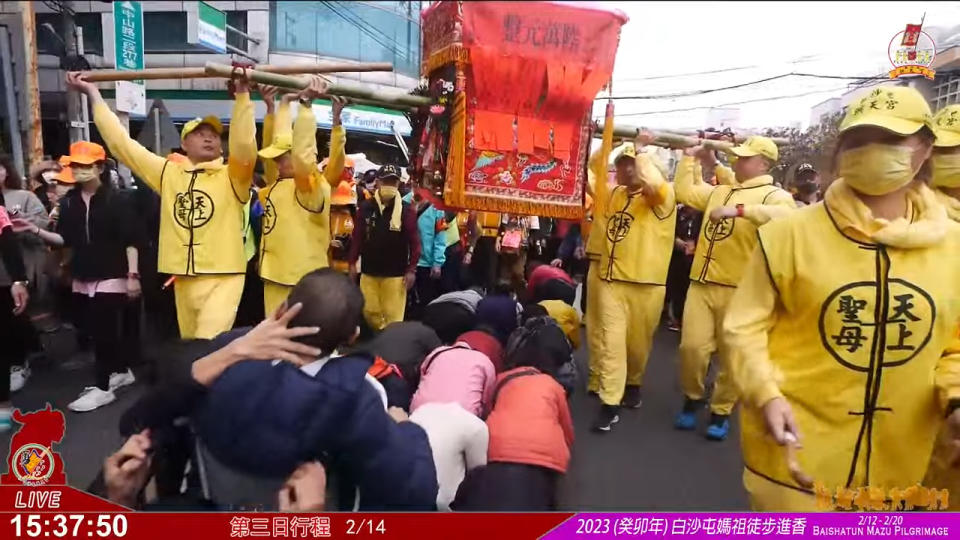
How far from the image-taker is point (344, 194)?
2498 mm

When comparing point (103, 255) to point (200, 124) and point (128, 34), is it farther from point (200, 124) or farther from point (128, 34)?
point (128, 34)

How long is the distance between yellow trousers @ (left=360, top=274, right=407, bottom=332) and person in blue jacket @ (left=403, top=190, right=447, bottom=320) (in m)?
0.05

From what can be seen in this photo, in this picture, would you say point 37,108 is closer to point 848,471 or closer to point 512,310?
point 512,310

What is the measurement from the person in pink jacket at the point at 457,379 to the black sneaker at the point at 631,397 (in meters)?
1.59

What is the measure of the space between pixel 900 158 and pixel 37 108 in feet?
7.67

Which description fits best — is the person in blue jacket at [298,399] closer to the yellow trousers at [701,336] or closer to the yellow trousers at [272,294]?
the yellow trousers at [272,294]

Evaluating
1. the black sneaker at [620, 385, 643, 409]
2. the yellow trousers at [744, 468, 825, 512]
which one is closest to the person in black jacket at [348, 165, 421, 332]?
the yellow trousers at [744, 468, 825, 512]

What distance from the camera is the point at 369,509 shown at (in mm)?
1600

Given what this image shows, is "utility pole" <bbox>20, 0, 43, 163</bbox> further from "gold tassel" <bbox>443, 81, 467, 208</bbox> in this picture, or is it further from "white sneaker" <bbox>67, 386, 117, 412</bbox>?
"gold tassel" <bbox>443, 81, 467, 208</bbox>

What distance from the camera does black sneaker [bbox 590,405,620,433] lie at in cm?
308

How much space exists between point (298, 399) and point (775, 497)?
118 cm

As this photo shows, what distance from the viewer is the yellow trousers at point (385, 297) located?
96.8 inches

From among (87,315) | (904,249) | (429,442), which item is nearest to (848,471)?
(904,249)
